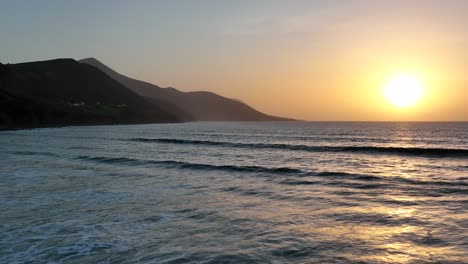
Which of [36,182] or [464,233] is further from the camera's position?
[36,182]

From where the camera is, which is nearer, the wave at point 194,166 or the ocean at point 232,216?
the ocean at point 232,216

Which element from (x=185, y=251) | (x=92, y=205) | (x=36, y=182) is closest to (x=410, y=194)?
(x=185, y=251)

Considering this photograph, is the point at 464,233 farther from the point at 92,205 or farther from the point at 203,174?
the point at 203,174

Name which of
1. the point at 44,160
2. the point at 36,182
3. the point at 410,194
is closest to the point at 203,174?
the point at 36,182

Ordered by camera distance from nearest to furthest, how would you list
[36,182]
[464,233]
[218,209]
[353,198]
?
1. [464,233]
2. [218,209]
3. [353,198]
4. [36,182]

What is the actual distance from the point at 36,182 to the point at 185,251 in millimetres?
18067

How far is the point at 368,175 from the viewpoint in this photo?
101 ft

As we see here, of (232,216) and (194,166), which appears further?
(194,166)

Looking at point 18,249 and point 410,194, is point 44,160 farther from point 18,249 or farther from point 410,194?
point 410,194

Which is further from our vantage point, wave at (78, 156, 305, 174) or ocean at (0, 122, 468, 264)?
wave at (78, 156, 305, 174)

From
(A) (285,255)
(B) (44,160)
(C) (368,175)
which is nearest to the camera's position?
(A) (285,255)

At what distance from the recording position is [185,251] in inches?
488

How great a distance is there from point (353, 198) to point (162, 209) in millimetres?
10264

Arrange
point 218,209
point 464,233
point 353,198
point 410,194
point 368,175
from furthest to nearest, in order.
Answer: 1. point 368,175
2. point 410,194
3. point 353,198
4. point 218,209
5. point 464,233
